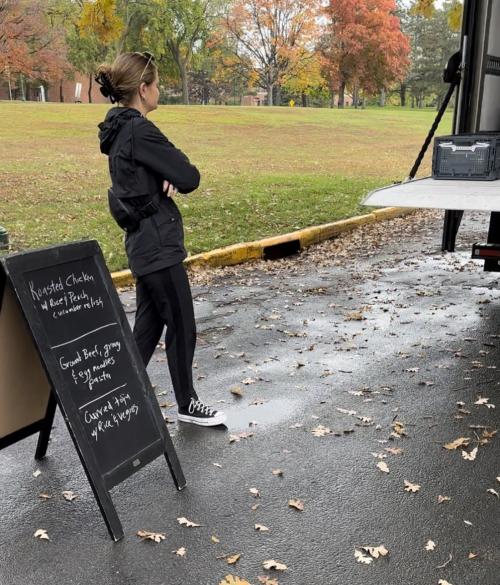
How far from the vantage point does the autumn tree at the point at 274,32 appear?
3869 centimetres

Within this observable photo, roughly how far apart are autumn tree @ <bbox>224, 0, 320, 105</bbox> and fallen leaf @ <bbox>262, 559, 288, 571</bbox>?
39.3 m

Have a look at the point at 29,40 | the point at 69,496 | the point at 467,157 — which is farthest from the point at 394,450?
the point at 29,40

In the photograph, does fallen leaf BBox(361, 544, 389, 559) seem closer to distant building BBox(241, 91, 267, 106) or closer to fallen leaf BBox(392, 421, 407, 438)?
fallen leaf BBox(392, 421, 407, 438)

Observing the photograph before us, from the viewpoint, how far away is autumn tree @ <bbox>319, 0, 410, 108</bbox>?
39969mm

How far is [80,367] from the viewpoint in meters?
3.16

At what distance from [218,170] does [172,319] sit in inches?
521

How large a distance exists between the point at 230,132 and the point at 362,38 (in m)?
19.8

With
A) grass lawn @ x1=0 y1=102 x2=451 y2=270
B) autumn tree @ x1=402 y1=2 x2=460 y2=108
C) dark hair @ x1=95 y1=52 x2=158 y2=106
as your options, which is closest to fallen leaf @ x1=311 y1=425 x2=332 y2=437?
dark hair @ x1=95 y1=52 x2=158 y2=106

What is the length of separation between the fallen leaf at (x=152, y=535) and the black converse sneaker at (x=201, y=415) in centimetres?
112

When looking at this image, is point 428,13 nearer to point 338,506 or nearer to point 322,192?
point 322,192

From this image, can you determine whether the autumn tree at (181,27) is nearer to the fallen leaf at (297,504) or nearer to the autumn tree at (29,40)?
the autumn tree at (29,40)

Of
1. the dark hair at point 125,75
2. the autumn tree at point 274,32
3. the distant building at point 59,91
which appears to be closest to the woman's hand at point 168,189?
the dark hair at point 125,75

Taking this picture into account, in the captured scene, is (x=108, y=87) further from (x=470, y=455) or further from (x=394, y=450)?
(x=470, y=455)

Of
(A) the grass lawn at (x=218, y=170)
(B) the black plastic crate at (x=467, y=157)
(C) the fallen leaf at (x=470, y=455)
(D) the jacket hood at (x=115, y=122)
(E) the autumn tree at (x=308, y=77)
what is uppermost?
(E) the autumn tree at (x=308, y=77)
